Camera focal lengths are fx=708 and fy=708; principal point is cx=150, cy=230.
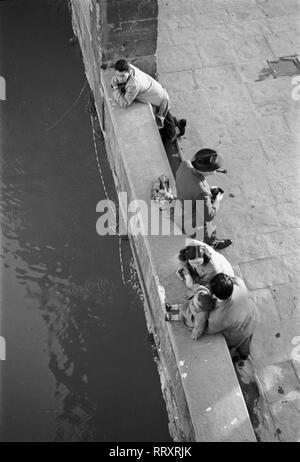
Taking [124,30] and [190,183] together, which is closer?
[190,183]

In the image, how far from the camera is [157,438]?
7.48m

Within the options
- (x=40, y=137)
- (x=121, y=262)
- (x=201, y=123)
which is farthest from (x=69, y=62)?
(x=121, y=262)

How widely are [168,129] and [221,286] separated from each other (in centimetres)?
291

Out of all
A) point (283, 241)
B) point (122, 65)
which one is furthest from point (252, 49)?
point (283, 241)

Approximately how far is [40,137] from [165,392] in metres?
4.08

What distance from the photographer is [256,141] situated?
27.9 feet

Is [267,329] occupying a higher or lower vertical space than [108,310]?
higher

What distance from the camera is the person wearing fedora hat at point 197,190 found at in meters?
6.66

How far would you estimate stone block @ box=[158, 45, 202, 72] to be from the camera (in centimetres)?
916

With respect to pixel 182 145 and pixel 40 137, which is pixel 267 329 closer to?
pixel 182 145

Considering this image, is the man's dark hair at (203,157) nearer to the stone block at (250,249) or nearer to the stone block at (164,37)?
the stone block at (250,249)

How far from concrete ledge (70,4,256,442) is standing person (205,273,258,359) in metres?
0.17

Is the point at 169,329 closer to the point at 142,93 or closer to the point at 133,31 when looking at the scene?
the point at 142,93

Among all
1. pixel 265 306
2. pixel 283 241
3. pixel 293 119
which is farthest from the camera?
pixel 293 119
